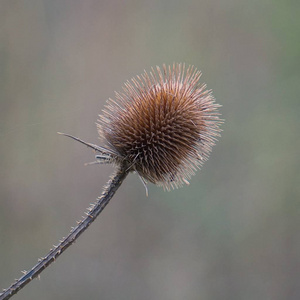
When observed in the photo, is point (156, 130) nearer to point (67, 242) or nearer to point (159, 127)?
point (159, 127)

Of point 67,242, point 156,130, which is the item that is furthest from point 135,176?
point 67,242

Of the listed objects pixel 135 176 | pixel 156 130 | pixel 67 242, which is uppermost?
pixel 135 176

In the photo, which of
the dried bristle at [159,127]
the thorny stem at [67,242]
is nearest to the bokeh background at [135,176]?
the dried bristle at [159,127]

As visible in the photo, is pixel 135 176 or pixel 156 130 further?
pixel 135 176

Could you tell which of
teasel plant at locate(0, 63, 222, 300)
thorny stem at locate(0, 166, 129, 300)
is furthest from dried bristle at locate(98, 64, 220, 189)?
thorny stem at locate(0, 166, 129, 300)

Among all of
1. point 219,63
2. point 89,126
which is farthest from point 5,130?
point 219,63

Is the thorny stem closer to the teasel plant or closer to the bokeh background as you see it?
the teasel plant
